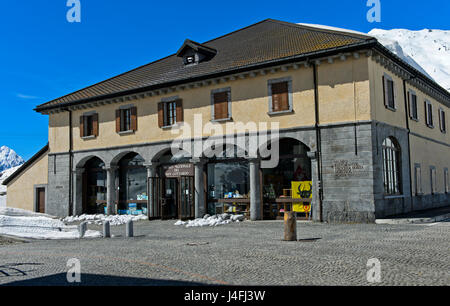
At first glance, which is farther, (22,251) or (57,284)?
(22,251)

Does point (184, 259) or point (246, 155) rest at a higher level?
point (246, 155)

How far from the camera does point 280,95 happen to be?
19.8m

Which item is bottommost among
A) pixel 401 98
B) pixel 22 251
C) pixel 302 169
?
pixel 22 251

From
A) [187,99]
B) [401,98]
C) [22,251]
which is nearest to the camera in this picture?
[22,251]

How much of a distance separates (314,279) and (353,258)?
2302 mm

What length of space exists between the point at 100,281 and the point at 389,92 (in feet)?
53.2

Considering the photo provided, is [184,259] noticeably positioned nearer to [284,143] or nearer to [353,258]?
[353,258]

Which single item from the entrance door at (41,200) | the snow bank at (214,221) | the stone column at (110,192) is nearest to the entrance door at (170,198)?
the snow bank at (214,221)

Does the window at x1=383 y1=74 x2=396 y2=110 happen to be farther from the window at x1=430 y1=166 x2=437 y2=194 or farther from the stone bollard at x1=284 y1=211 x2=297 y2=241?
the stone bollard at x1=284 y1=211 x2=297 y2=241

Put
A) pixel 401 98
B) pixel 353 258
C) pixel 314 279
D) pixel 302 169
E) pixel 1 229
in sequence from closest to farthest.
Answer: pixel 314 279
pixel 353 258
pixel 1 229
pixel 302 169
pixel 401 98

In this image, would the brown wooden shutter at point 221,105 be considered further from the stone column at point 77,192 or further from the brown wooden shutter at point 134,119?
the stone column at point 77,192

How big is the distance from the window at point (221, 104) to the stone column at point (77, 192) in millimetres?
10129

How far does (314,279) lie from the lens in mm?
7254
